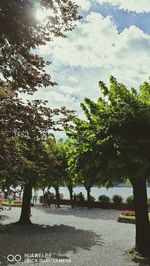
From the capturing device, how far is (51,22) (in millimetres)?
7566

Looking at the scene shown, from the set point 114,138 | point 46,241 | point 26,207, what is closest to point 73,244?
point 46,241

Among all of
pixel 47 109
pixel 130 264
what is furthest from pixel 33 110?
pixel 130 264

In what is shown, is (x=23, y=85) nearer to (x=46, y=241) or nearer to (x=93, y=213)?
(x=46, y=241)

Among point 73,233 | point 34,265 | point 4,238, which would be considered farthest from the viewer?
point 73,233

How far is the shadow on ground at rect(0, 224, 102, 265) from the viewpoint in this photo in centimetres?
1312

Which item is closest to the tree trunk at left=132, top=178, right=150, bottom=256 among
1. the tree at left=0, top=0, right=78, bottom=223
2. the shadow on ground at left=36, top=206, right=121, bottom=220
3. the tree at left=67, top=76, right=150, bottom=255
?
the tree at left=67, top=76, right=150, bottom=255

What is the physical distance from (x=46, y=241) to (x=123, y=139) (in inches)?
304

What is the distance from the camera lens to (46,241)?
15500 mm

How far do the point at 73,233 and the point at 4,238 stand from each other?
4461 millimetres

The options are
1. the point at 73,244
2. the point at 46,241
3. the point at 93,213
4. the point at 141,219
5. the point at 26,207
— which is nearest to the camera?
the point at 141,219

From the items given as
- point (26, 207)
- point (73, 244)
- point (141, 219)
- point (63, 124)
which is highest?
point (63, 124)

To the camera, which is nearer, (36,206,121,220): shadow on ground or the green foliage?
the green foliage

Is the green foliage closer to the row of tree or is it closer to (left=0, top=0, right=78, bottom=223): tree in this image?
the row of tree

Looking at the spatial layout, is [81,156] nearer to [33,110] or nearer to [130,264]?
[130,264]
